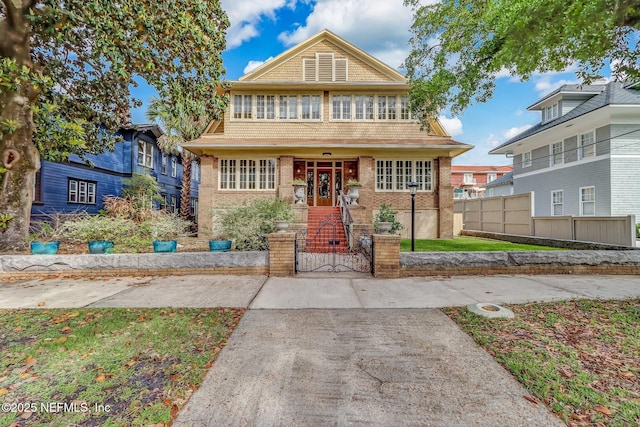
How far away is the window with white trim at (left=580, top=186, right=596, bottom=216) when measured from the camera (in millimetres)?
14922

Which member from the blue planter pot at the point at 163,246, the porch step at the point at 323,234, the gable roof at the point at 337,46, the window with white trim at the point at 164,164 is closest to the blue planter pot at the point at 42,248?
the blue planter pot at the point at 163,246

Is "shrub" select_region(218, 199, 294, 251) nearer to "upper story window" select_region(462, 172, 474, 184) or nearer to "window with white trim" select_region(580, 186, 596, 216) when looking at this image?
"window with white trim" select_region(580, 186, 596, 216)

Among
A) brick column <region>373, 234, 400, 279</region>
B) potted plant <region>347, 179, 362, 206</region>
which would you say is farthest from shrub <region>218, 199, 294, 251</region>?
potted plant <region>347, 179, 362, 206</region>

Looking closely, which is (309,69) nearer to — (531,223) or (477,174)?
(531,223)

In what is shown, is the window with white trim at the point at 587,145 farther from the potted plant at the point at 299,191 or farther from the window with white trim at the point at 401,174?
the potted plant at the point at 299,191

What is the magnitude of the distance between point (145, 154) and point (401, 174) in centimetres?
1818

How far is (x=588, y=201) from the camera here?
15.2m

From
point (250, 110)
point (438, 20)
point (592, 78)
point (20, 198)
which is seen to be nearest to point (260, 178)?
point (250, 110)

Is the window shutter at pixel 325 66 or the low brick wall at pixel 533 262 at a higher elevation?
the window shutter at pixel 325 66

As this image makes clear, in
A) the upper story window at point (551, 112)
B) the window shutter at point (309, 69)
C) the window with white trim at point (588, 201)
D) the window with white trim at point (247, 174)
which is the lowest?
the window with white trim at point (588, 201)

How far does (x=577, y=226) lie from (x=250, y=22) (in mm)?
16429

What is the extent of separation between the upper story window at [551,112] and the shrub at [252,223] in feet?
63.7

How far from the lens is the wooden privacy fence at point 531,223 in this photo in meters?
9.06

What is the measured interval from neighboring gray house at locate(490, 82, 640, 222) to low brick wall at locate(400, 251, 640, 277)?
823 cm
